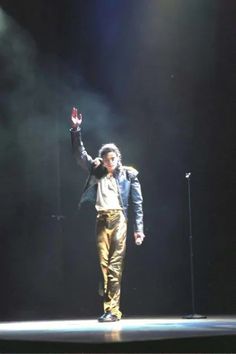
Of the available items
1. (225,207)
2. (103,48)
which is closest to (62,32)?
(103,48)

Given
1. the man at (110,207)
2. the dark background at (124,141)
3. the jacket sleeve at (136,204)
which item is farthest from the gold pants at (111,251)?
the dark background at (124,141)

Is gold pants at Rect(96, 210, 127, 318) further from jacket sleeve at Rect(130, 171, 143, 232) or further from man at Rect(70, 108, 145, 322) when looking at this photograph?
jacket sleeve at Rect(130, 171, 143, 232)

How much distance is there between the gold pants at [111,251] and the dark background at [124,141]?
1.12 metres

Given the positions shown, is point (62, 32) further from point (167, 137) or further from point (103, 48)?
point (167, 137)

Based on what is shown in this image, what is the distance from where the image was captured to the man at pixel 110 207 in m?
4.46

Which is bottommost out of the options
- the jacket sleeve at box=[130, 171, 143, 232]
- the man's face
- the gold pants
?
the gold pants

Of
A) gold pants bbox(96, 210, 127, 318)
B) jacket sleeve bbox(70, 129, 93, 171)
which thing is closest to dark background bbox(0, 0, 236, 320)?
jacket sleeve bbox(70, 129, 93, 171)

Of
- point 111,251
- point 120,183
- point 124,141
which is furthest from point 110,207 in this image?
point 124,141

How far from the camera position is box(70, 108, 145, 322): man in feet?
14.6

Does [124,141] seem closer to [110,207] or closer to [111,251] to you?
[110,207]

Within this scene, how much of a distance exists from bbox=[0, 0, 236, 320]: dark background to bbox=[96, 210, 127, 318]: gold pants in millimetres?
1122

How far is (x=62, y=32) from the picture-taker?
5.65 m

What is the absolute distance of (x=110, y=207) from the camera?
14.9ft

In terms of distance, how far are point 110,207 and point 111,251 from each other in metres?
0.35
